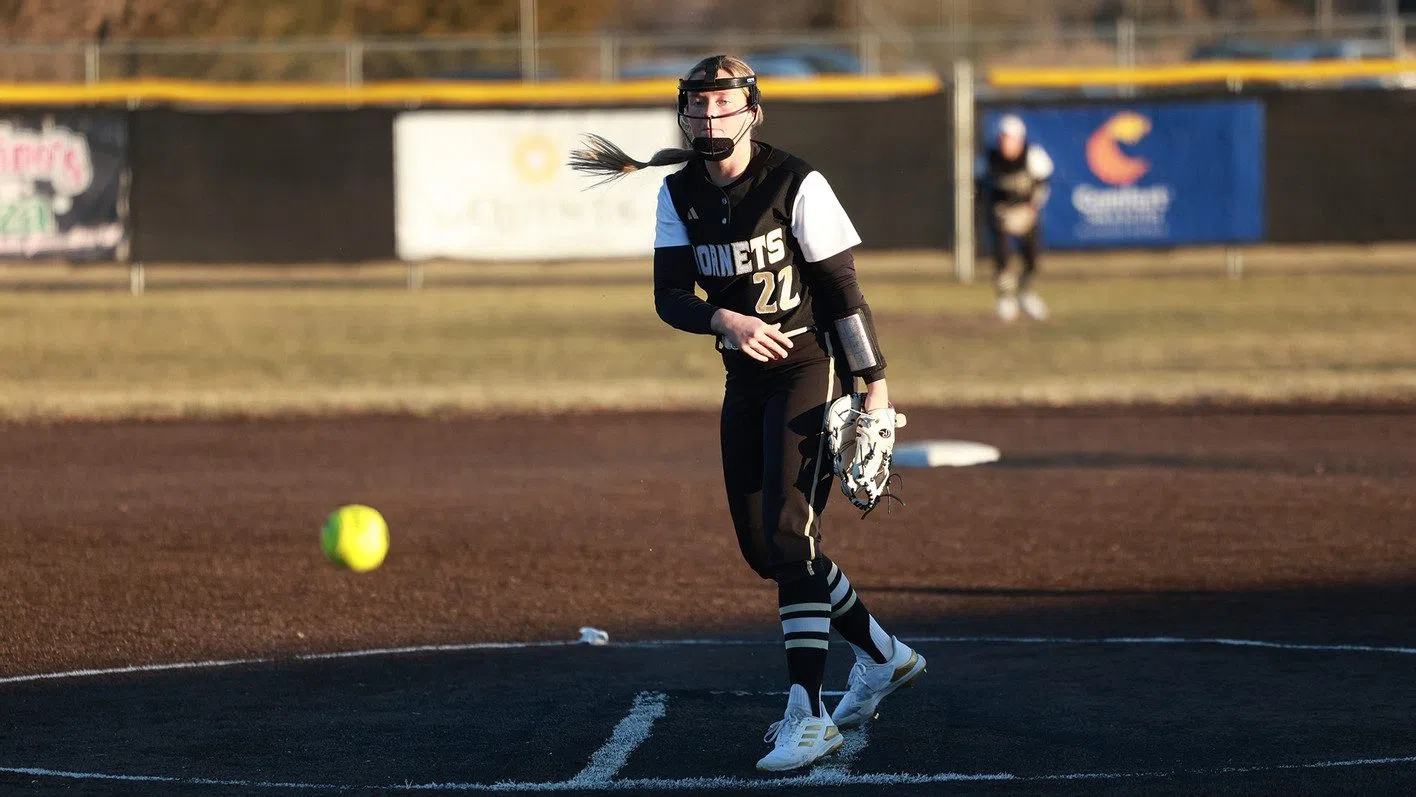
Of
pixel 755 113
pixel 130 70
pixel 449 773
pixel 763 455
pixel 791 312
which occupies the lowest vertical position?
pixel 449 773

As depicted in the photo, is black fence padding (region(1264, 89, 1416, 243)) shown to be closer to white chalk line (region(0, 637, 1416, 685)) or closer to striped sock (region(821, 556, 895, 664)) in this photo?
white chalk line (region(0, 637, 1416, 685))

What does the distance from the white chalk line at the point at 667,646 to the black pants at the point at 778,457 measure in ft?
5.74

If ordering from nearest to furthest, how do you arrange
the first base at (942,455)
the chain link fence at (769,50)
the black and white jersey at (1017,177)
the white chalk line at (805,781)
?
the white chalk line at (805,781)
the first base at (942,455)
the black and white jersey at (1017,177)
the chain link fence at (769,50)

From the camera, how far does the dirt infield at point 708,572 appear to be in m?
6.23

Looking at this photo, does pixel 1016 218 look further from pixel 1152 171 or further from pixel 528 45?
pixel 528 45

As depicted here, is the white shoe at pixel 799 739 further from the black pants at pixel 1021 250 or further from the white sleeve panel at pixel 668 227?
the black pants at pixel 1021 250

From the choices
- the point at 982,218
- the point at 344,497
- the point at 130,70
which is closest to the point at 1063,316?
the point at 982,218

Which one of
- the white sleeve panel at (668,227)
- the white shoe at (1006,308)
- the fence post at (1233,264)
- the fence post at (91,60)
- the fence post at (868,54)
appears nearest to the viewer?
the white sleeve panel at (668,227)

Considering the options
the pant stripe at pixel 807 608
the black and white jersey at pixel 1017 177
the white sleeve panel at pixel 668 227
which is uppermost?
the black and white jersey at pixel 1017 177

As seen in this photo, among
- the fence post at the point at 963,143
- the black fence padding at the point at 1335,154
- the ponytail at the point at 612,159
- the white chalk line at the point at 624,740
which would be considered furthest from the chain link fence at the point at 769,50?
the white chalk line at the point at 624,740

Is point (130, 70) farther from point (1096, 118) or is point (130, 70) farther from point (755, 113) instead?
point (755, 113)

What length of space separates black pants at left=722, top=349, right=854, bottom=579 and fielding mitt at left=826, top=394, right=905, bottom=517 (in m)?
0.05

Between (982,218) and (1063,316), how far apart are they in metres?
3.81

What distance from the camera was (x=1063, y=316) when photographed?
2133 cm
